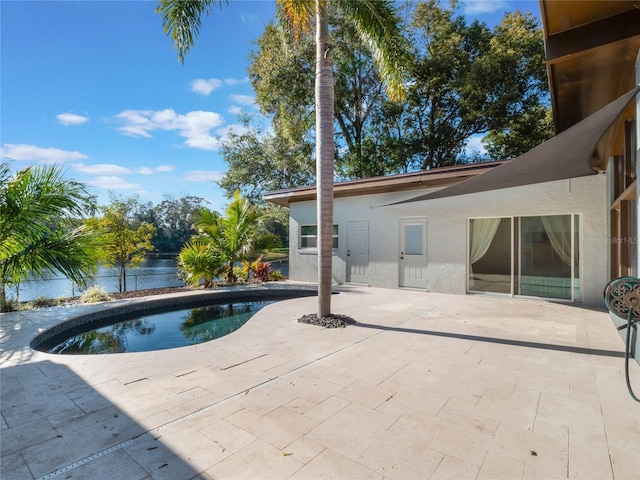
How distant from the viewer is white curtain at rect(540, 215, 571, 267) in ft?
24.5

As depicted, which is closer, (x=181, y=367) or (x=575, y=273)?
(x=181, y=367)

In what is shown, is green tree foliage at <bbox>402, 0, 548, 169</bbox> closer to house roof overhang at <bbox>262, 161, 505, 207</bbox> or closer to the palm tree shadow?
house roof overhang at <bbox>262, 161, 505, 207</bbox>

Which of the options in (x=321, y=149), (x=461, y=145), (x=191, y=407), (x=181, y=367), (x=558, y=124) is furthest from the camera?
(x=461, y=145)

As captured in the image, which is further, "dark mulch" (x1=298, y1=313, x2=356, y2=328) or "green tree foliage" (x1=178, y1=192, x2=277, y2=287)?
"green tree foliage" (x1=178, y1=192, x2=277, y2=287)

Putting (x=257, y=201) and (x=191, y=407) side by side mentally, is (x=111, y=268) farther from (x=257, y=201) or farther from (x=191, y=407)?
(x=257, y=201)

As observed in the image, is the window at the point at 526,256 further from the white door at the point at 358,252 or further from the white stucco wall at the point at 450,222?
the white door at the point at 358,252

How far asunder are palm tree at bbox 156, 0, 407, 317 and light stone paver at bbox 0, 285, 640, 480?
1865 mm

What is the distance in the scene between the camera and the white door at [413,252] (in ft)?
31.1

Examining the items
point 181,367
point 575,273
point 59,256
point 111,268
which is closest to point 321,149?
point 181,367

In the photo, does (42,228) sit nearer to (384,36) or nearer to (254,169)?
(384,36)

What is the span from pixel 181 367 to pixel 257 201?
1874cm

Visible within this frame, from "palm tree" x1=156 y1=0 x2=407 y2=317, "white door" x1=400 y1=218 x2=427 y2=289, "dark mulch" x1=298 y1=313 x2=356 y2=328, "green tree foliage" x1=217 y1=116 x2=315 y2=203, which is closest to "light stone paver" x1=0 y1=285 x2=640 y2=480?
"dark mulch" x1=298 y1=313 x2=356 y2=328

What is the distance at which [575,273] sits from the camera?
7367 mm

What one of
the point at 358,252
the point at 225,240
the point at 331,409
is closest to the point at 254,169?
the point at 225,240
